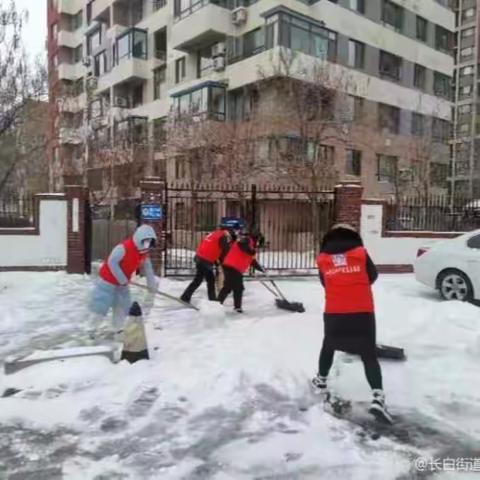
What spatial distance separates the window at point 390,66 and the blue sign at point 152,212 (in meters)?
24.2

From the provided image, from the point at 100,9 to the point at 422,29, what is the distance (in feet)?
77.0

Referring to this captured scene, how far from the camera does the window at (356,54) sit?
30.6 meters

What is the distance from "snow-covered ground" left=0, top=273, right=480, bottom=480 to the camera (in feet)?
12.4

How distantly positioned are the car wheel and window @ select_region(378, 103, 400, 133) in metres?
23.1

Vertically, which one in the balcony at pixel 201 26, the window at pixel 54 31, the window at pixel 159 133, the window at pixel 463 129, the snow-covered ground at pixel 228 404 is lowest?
the snow-covered ground at pixel 228 404

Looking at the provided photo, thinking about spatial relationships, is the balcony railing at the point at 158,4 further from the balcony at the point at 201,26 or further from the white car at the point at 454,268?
the white car at the point at 454,268

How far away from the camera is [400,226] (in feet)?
49.5

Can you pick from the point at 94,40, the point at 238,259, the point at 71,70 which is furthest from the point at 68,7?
the point at 238,259

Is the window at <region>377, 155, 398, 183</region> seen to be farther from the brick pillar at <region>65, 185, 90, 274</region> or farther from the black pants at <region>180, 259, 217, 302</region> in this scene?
the black pants at <region>180, 259, 217, 302</region>

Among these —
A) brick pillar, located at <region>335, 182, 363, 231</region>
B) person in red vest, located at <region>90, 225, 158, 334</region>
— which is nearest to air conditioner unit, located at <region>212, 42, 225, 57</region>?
brick pillar, located at <region>335, 182, 363, 231</region>

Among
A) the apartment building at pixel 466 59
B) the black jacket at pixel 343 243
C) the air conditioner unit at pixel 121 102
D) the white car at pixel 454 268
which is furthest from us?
the apartment building at pixel 466 59

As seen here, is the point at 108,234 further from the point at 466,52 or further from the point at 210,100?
the point at 466,52

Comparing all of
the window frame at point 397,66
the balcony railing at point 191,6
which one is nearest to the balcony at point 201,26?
the balcony railing at point 191,6

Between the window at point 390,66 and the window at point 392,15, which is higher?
the window at point 392,15
